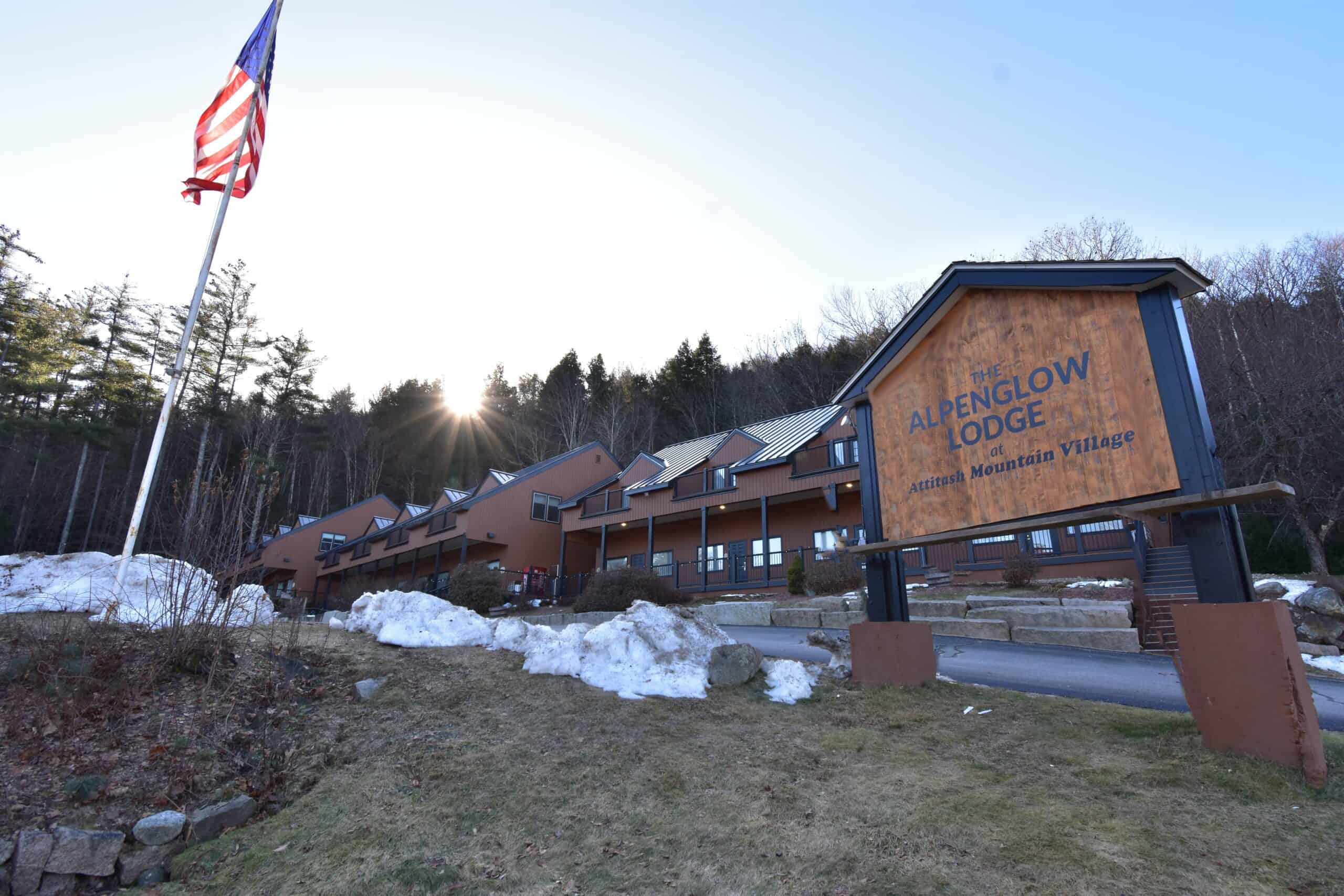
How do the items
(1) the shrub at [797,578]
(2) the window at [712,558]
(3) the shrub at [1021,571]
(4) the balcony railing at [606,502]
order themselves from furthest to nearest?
(4) the balcony railing at [606,502] < (2) the window at [712,558] < (1) the shrub at [797,578] < (3) the shrub at [1021,571]

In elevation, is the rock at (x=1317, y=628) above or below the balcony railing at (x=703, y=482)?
below

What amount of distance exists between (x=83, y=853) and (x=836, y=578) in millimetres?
18148

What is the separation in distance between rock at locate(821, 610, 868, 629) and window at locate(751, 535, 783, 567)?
856 cm

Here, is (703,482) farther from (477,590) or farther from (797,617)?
(797,617)

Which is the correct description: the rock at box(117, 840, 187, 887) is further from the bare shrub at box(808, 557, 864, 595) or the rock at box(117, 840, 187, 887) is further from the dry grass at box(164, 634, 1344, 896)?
the bare shrub at box(808, 557, 864, 595)

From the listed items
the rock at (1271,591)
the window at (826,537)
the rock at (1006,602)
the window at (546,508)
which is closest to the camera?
the rock at (1271,591)

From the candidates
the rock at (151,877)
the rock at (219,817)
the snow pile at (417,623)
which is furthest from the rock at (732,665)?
the rock at (151,877)

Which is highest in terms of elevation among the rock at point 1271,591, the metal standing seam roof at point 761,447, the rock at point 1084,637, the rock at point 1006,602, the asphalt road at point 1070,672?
the metal standing seam roof at point 761,447

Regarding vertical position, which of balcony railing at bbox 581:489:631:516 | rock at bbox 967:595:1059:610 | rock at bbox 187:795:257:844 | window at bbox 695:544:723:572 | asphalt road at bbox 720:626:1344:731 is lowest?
rock at bbox 187:795:257:844

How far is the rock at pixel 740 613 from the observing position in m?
19.0

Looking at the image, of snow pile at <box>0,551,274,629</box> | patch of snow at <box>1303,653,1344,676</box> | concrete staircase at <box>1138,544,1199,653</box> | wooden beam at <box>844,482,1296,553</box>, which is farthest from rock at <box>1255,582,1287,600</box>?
snow pile at <box>0,551,274,629</box>

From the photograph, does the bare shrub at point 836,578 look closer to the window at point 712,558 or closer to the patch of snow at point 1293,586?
the window at point 712,558

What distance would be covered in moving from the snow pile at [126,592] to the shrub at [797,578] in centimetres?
1445

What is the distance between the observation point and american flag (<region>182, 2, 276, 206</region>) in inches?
478
